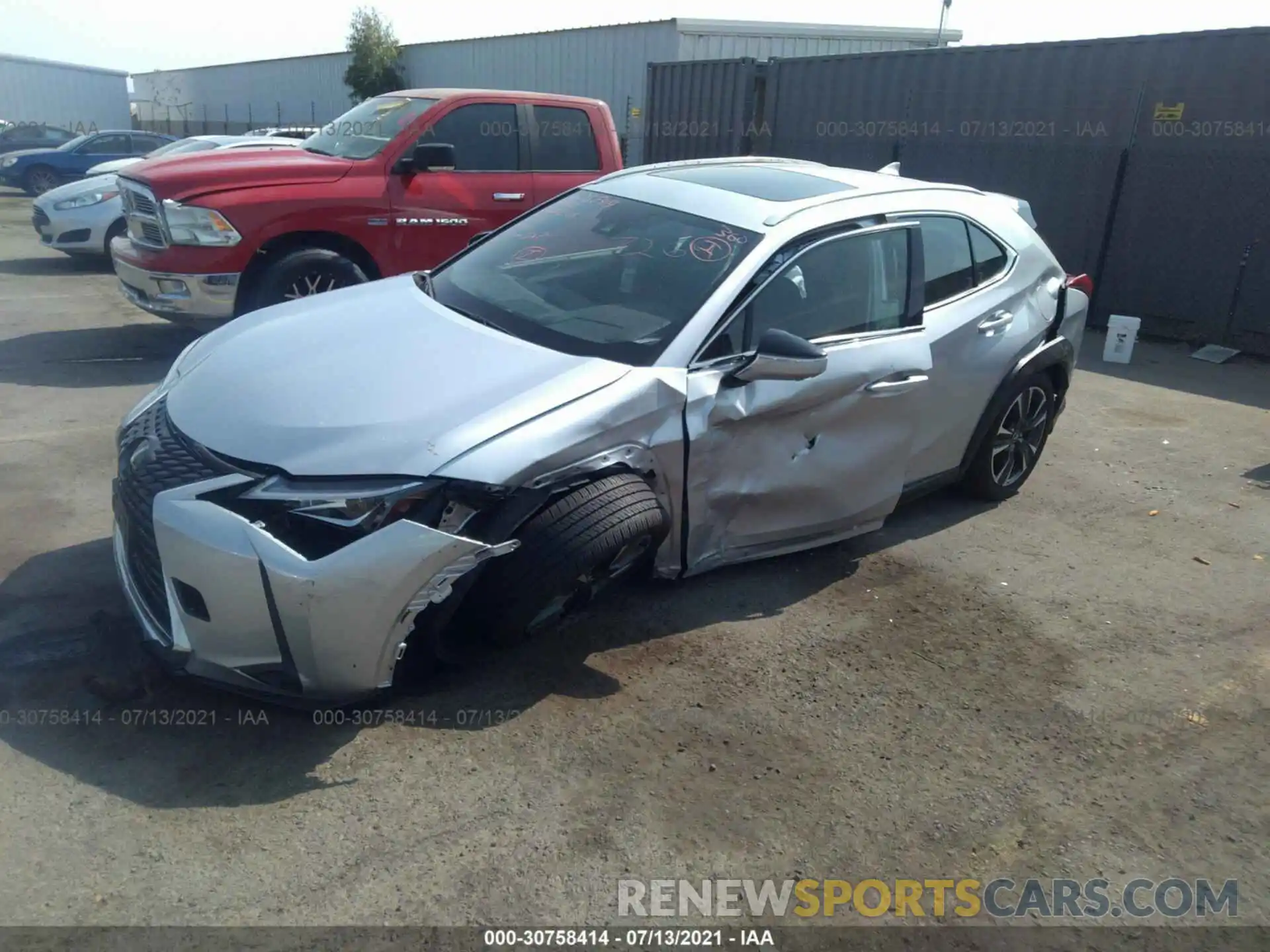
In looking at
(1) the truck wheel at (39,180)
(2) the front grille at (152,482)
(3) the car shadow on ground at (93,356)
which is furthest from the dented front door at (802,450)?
(1) the truck wheel at (39,180)

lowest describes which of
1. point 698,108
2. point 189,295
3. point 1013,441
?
point 1013,441

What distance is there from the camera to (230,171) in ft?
22.4

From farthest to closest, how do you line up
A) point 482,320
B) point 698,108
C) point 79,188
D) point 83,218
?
point 698,108 < point 79,188 < point 83,218 < point 482,320

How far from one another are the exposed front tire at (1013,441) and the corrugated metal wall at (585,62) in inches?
528

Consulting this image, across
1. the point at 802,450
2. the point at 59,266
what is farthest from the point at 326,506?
the point at 59,266

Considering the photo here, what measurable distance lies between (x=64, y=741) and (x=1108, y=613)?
4092mm

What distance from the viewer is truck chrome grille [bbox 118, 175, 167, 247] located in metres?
6.74

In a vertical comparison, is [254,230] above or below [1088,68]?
below

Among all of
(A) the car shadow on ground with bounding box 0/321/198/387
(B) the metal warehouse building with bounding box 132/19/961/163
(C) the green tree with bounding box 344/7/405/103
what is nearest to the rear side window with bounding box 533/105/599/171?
(A) the car shadow on ground with bounding box 0/321/198/387

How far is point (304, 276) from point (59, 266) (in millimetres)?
6671

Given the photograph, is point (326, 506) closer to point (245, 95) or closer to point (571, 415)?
point (571, 415)

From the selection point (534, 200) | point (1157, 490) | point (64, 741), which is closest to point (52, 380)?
point (534, 200)

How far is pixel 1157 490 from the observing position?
5895 millimetres

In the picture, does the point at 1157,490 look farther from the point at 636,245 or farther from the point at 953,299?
the point at 636,245
